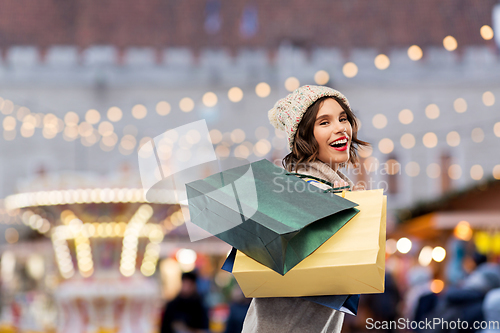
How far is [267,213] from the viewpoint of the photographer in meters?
1.68

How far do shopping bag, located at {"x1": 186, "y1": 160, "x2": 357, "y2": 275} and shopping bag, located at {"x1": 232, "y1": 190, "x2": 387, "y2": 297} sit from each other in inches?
1.0

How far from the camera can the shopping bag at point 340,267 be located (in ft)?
5.32

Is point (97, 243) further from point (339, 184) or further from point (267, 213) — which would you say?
point (267, 213)

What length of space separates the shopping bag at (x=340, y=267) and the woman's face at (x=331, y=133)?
268 mm

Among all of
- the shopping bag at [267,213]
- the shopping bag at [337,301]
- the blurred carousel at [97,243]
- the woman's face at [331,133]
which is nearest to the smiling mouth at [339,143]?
the woman's face at [331,133]

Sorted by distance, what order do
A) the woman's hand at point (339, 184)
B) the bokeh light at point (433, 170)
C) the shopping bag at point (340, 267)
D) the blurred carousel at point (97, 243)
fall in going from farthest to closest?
the bokeh light at point (433, 170), the blurred carousel at point (97, 243), the woman's hand at point (339, 184), the shopping bag at point (340, 267)

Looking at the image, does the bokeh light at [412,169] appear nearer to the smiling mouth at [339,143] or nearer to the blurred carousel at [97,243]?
the blurred carousel at [97,243]

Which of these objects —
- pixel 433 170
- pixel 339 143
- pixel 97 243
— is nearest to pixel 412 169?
pixel 433 170

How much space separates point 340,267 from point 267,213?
0.24 metres

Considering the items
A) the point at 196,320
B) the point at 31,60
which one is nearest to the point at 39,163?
the point at 31,60

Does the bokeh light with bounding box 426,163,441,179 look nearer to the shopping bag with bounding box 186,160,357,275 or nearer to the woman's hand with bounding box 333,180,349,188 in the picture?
the woman's hand with bounding box 333,180,349,188

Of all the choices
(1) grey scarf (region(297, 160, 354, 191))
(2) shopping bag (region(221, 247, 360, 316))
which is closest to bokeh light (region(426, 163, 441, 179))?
(1) grey scarf (region(297, 160, 354, 191))

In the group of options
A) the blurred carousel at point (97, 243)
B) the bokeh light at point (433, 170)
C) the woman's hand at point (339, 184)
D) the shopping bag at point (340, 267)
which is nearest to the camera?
the shopping bag at point (340, 267)

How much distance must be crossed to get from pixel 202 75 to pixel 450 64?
790 cm
